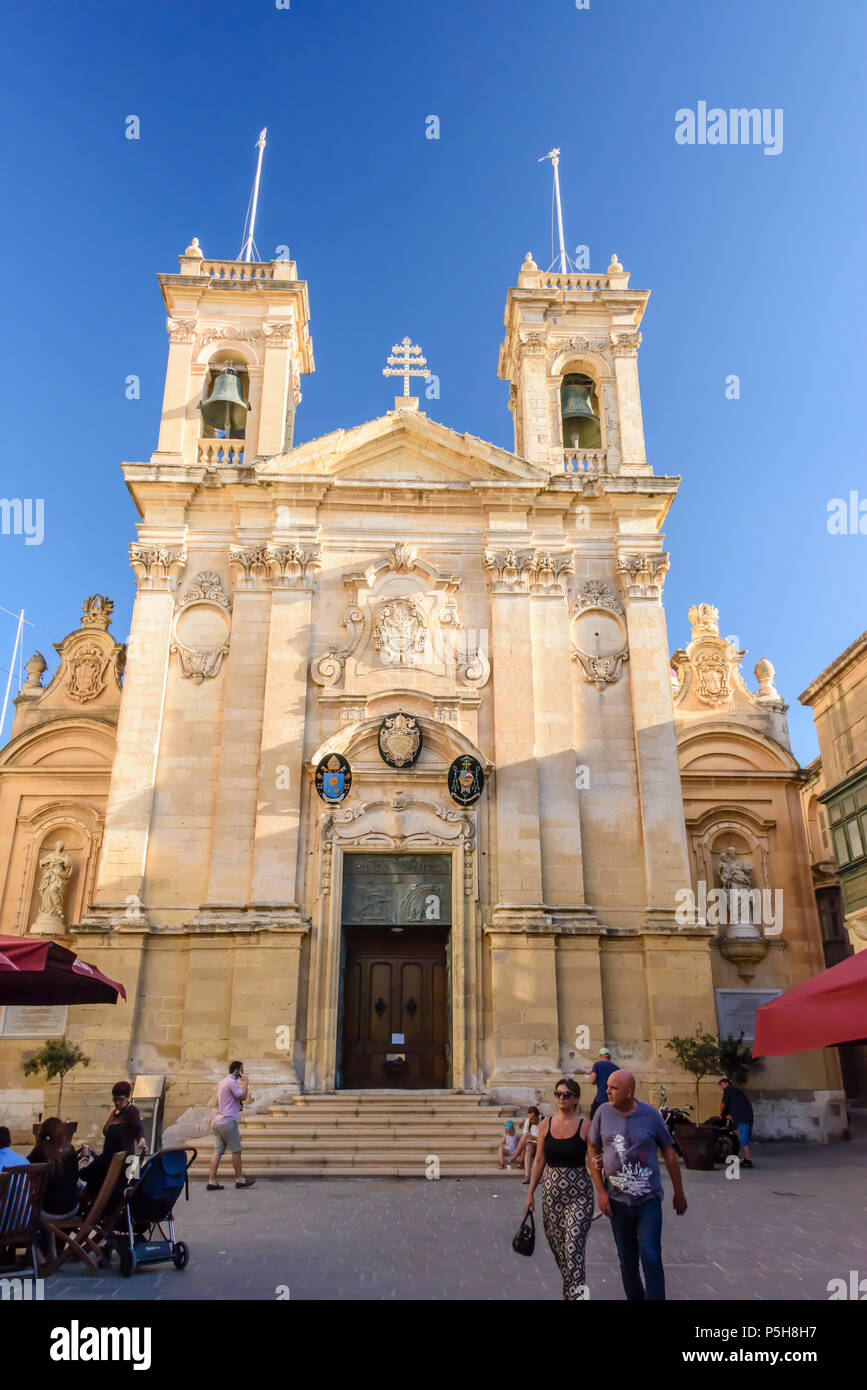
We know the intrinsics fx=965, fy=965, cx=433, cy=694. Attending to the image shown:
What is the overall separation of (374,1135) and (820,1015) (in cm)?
1121

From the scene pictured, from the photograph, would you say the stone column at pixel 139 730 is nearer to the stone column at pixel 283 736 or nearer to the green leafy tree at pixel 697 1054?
the stone column at pixel 283 736

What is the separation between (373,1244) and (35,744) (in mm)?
16169

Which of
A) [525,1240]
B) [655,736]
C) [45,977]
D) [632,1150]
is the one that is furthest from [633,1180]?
[655,736]

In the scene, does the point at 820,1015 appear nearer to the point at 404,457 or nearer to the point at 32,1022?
the point at 32,1022

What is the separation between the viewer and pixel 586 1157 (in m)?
7.07

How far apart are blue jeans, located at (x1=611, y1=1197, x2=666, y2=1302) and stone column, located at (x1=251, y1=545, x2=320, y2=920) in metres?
12.8

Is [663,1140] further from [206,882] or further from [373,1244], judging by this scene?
[206,882]

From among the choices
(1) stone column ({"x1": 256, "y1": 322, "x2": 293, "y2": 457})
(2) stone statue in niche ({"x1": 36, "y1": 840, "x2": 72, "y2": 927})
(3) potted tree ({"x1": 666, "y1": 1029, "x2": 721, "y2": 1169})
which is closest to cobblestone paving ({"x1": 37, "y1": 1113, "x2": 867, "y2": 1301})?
(3) potted tree ({"x1": 666, "y1": 1029, "x2": 721, "y2": 1169})

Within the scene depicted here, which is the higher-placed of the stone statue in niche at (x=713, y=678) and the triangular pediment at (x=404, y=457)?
the triangular pediment at (x=404, y=457)

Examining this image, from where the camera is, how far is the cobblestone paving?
7.91m

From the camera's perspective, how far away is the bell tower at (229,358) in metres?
23.2

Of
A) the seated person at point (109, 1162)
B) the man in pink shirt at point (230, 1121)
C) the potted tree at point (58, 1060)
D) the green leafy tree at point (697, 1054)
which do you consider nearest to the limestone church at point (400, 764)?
the potted tree at point (58, 1060)

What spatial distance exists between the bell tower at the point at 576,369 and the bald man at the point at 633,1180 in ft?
61.0

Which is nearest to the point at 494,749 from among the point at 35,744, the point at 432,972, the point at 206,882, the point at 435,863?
the point at 435,863
